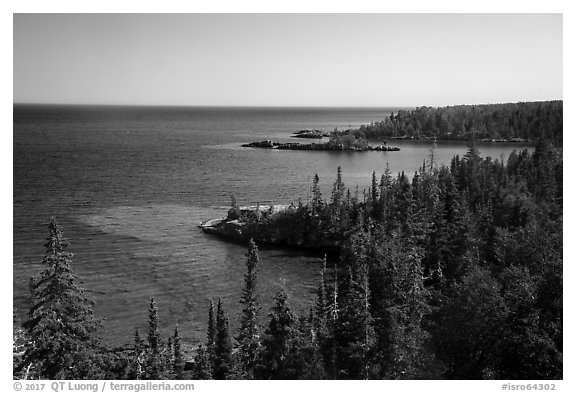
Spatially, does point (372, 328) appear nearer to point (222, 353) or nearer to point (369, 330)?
point (369, 330)

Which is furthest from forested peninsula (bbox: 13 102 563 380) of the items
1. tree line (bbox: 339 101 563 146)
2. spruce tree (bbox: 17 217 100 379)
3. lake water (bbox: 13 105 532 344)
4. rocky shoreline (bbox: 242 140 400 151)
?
rocky shoreline (bbox: 242 140 400 151)

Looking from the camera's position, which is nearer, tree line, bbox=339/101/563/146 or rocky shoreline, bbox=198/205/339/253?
rocky shoreline, bbox=198/205/339/253

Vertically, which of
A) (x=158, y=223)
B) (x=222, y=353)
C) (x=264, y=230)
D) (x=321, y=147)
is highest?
(x=321, y=147)

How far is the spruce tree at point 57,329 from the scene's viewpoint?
16797mm

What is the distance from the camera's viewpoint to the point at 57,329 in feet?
55.6

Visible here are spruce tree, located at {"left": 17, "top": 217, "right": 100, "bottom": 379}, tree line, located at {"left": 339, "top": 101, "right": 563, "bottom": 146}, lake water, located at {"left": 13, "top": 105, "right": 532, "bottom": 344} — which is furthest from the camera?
tree line, located at {"left": 339, "top": 101, "right": 563, "bottom": 146}

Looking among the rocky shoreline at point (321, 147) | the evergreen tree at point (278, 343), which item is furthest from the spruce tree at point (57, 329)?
the rocky shoreline at point (321, 147)

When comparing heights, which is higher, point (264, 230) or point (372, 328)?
point (372, 328)

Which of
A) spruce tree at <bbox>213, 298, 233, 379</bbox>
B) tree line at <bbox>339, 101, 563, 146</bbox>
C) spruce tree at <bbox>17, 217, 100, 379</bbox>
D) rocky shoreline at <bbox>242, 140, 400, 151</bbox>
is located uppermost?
tree line at <bbox>339, 101, 563, 146</bbox>

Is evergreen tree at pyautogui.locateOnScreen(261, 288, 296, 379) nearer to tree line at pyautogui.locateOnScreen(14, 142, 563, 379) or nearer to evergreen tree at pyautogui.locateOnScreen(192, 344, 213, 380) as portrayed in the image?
tree line at pyautogui.locateOnScreen(14, 142, 563, 379)

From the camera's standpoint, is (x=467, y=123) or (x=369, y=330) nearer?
(x=369, y=330)

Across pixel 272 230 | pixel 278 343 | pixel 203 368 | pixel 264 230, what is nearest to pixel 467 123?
pixel 272 230

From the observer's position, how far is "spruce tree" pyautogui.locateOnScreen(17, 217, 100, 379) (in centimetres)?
1680

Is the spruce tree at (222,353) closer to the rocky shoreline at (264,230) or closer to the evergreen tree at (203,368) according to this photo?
the evergreen tree at (203,368)
